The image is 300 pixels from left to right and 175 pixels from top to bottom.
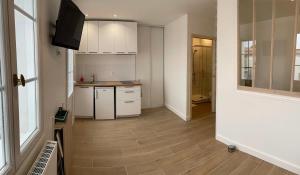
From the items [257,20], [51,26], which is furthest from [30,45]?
[257,20]

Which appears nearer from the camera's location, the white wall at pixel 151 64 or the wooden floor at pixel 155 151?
the wooden floor at pixel 155 151

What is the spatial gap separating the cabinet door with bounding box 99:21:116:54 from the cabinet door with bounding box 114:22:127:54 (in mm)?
89

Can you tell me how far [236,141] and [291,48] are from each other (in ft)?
5.18

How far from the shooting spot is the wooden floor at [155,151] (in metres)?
2.69

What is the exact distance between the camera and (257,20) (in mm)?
3008

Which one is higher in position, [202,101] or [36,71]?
[36,71]

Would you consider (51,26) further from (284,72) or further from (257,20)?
(284,72)

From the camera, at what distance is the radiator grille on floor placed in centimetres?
137

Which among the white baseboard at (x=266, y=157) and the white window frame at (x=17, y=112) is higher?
the white window frame at (x=17, y=112)

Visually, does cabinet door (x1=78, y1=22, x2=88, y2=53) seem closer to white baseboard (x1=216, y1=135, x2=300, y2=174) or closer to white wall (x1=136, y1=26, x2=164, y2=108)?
white wall (x1=136, y1=26, x2=164, y2=108)

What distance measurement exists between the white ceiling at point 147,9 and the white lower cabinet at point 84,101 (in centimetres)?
175

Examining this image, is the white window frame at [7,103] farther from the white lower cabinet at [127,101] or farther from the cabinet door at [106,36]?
the cabinet door at [106,36]

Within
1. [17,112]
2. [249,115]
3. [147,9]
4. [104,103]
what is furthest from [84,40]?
[17,112]

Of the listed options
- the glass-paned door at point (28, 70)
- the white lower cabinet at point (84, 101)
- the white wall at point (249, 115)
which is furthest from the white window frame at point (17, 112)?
the white lower cabinet at point (84, 101)
